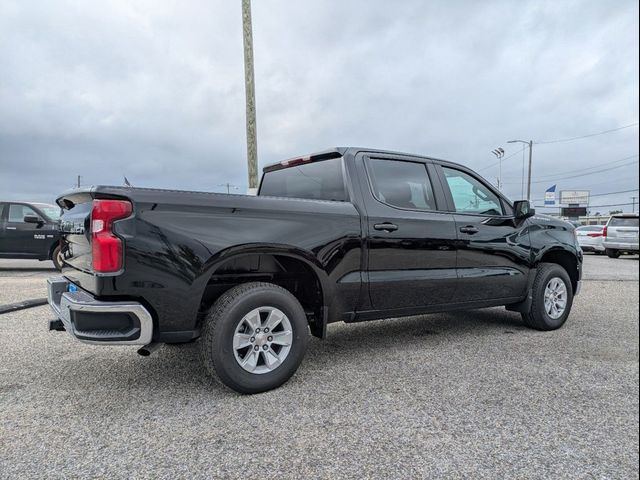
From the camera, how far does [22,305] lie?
5797 millimetres

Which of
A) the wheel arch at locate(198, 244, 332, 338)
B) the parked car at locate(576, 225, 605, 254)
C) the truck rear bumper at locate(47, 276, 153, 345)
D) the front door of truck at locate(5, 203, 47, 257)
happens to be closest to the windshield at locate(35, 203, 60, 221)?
the front door of truck at locate(5, 203, 47, 257)

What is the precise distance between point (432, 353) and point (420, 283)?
646mm

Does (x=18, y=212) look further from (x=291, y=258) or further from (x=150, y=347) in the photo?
(x=291, y=258)

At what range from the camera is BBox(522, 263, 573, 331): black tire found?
4715mm

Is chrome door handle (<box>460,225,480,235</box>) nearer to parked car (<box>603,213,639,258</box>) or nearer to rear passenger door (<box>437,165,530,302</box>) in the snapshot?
rear passenger door (<box>437,165,530,302</box>)

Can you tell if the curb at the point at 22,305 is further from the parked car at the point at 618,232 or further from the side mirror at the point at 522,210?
the parked car at the point at 618,232

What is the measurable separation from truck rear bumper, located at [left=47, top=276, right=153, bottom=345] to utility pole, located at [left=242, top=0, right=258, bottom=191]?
727 centimetres

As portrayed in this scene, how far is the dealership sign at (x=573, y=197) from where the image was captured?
3019 inches

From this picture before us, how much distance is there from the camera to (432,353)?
3.95m

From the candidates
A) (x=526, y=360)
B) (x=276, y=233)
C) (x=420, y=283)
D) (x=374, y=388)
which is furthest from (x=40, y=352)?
(x=526, y=360)

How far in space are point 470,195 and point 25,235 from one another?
961 cm

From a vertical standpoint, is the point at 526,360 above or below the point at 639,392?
below

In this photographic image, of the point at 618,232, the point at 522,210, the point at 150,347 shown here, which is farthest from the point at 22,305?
the point at 618,232

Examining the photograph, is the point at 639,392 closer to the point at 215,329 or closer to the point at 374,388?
the point at 374,388
